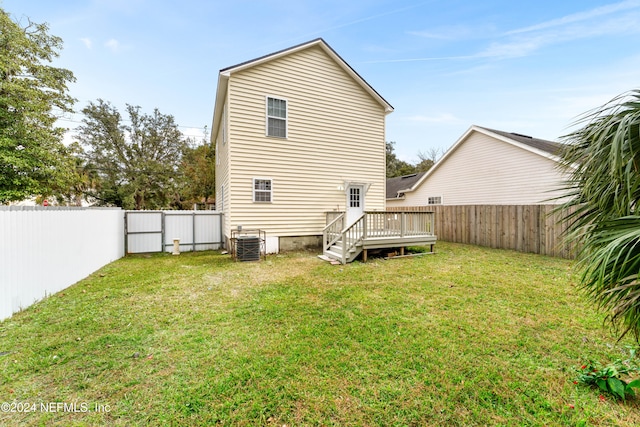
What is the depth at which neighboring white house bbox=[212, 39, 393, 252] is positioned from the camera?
8773 millimetres

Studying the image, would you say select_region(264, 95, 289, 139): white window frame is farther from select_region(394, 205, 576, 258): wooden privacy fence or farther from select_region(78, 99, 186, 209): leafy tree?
select_region(78, 99, 186, 209): leafy tree

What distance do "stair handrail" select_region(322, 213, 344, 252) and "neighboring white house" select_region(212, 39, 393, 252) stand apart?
0.75 meters

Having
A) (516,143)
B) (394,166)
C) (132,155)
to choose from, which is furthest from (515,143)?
(132,155)

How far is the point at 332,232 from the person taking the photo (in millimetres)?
9305

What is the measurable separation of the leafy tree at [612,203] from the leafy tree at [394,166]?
3402 centimetres

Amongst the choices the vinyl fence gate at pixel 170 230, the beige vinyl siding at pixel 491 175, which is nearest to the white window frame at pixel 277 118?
Answer: the vinyl fence gate at pixel 170 230

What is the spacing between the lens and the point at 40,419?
2002 mm

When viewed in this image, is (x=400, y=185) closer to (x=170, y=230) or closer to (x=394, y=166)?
(x=394, y=166)

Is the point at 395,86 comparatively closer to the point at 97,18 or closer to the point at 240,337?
the point at 97,18

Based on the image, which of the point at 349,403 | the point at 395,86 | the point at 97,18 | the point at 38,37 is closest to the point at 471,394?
the point at 349,403

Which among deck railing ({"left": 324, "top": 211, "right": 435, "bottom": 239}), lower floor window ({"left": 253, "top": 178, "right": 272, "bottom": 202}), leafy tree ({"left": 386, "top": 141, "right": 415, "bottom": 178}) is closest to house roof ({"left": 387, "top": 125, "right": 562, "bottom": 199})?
deck railing ({"left": 324, "top": 211, "right": 435, "bottom": 239})

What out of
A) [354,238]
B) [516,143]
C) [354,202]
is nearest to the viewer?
[354,238]

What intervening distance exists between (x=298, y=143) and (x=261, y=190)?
2.28 meters

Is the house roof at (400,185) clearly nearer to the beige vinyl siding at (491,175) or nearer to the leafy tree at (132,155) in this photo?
the beige vinyl siding at (491,175)
